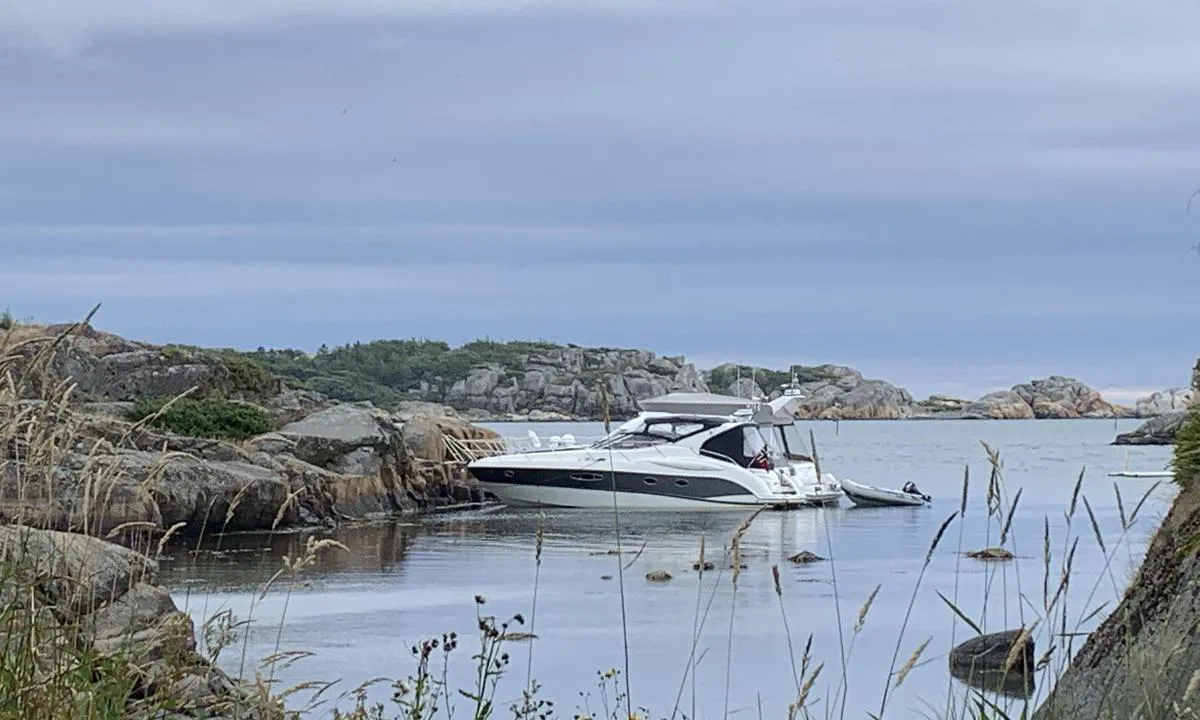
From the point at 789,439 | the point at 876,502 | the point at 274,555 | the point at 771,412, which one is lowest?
the point at 274,555

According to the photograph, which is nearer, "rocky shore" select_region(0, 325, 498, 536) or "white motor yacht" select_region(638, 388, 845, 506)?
"rocky shore" select_region(0, 325, 498, 536)

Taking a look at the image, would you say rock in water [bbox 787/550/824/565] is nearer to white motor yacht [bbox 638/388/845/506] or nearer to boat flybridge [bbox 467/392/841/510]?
boat flybridge [bbox 467/392/841/510]

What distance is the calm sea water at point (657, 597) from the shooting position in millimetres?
12156

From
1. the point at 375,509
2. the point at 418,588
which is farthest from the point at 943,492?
the point at 418,588

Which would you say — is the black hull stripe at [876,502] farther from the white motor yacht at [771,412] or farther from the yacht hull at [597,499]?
the yacht hull at [597,499]

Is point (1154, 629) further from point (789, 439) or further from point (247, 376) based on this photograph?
point (789, 439)

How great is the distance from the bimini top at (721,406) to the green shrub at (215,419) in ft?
35.7

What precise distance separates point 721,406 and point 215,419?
1357 centimetres

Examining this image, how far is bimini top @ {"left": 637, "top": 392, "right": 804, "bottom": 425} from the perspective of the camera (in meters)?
39.6

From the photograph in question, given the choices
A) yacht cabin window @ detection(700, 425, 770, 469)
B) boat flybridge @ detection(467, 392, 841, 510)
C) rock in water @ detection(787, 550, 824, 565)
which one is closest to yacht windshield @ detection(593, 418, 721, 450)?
boat flybridge @ detection(467, 392, 841, 510)

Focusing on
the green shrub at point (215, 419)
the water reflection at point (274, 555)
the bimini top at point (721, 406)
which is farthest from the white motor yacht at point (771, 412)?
the water reflection at point (274, 555)

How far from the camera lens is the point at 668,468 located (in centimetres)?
3684

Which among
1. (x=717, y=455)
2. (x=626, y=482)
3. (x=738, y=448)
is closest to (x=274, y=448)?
(x=626, y=482)

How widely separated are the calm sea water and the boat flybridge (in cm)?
127
